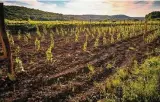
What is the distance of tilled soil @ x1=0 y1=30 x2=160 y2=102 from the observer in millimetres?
7324

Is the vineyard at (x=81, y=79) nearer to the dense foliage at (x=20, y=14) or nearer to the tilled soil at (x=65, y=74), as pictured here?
the tilled soil at (x=65, y=74)

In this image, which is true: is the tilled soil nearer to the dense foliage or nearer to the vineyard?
the vineyard

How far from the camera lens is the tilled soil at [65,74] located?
732cm

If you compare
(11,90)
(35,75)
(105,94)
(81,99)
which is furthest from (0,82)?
(105,94)

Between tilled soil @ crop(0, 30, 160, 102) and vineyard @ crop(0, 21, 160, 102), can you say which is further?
tilled soil @ crop(0, 30, 160, 102)

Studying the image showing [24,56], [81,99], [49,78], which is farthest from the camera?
[24,56]

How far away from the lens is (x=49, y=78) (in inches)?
340

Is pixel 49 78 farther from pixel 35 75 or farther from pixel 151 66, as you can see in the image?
pixel 151 66

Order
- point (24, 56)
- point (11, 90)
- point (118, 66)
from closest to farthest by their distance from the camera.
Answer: point (11, 90)
point (118, 66)
point (24, 56)

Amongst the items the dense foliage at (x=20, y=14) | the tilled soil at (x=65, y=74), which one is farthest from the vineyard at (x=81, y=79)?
the dense foliage at (x=20, y=14)

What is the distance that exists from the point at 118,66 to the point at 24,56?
171 inches

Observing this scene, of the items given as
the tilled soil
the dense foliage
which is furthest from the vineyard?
the dense foliage

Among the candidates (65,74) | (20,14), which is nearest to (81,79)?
(65,74)

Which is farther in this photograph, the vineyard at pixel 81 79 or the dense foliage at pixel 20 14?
the dense foliage at pixel 20 14
